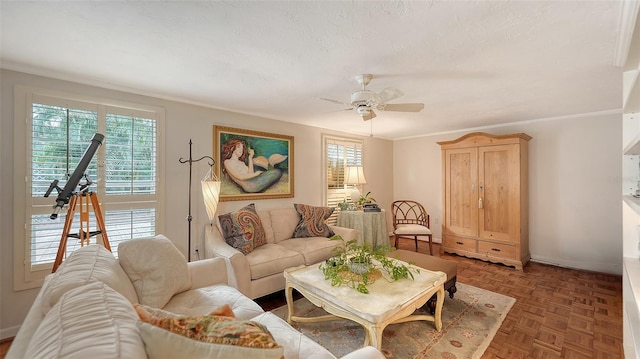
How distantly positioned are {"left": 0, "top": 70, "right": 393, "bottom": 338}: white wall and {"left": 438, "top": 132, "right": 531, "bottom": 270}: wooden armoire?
1.54 meters

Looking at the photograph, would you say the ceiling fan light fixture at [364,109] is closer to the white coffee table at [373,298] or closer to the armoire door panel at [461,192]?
the white coffee table at [373,298]

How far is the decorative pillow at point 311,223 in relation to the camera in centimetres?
348

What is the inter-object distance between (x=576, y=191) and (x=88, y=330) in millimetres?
5123

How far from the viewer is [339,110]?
3439 millimetres

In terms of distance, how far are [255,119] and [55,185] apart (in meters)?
2.19

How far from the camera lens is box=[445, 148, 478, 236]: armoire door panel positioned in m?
4.09

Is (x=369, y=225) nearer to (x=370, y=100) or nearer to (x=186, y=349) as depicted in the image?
(x=370, y=100)

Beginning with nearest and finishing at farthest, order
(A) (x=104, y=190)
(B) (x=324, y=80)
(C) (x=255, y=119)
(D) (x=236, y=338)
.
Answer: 1. (D) (x=236, y=338)
2. (B) (x=324, y=80)
3. (A) (x=104, y=190)
4. (C) (x=255, y=119)

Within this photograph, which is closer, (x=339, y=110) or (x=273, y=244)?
(x=273, y=244)

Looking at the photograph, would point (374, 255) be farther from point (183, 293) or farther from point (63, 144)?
point (63, 144)

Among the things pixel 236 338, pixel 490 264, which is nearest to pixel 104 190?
pixel 236 338

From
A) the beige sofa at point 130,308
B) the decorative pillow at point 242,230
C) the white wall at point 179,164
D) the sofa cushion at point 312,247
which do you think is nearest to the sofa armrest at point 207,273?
the beige sofa at point 130,308

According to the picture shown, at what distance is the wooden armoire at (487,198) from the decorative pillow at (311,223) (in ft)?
7.27

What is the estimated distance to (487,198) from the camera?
13.0 feet
